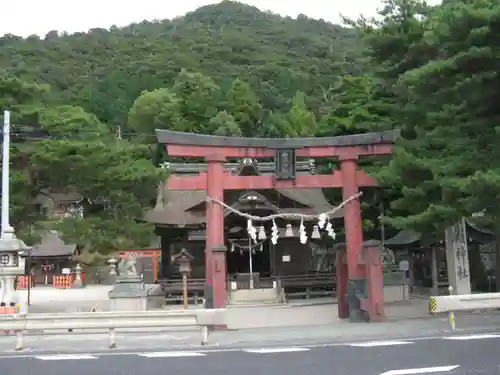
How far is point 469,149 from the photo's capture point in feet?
43.0

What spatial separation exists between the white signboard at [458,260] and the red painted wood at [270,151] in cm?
328

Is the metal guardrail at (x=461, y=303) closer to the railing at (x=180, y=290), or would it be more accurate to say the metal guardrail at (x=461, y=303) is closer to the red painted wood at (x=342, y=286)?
the red painted wood at (x=342, y=286)

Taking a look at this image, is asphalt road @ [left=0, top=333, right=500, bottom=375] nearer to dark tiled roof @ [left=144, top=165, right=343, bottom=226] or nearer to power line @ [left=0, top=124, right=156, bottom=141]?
power line @ [left=0, top=124, right=156, bottom=141]

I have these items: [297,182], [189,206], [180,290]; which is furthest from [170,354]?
[189,206]

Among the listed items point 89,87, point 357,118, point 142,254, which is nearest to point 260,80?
point 89,87

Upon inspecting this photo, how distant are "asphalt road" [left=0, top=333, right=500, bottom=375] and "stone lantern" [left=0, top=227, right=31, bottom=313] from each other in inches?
198

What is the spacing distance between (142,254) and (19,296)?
23886mm

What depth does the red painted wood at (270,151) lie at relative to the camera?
46.2 ft

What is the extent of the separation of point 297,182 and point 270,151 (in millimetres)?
1186

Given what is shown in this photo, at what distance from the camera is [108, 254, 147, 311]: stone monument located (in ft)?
60.1

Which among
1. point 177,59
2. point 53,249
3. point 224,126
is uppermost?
point 177,59

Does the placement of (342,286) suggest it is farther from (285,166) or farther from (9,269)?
(9,269)

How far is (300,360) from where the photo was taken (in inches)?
321

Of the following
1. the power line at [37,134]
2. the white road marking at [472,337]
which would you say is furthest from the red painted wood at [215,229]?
the power line at [37,134]
